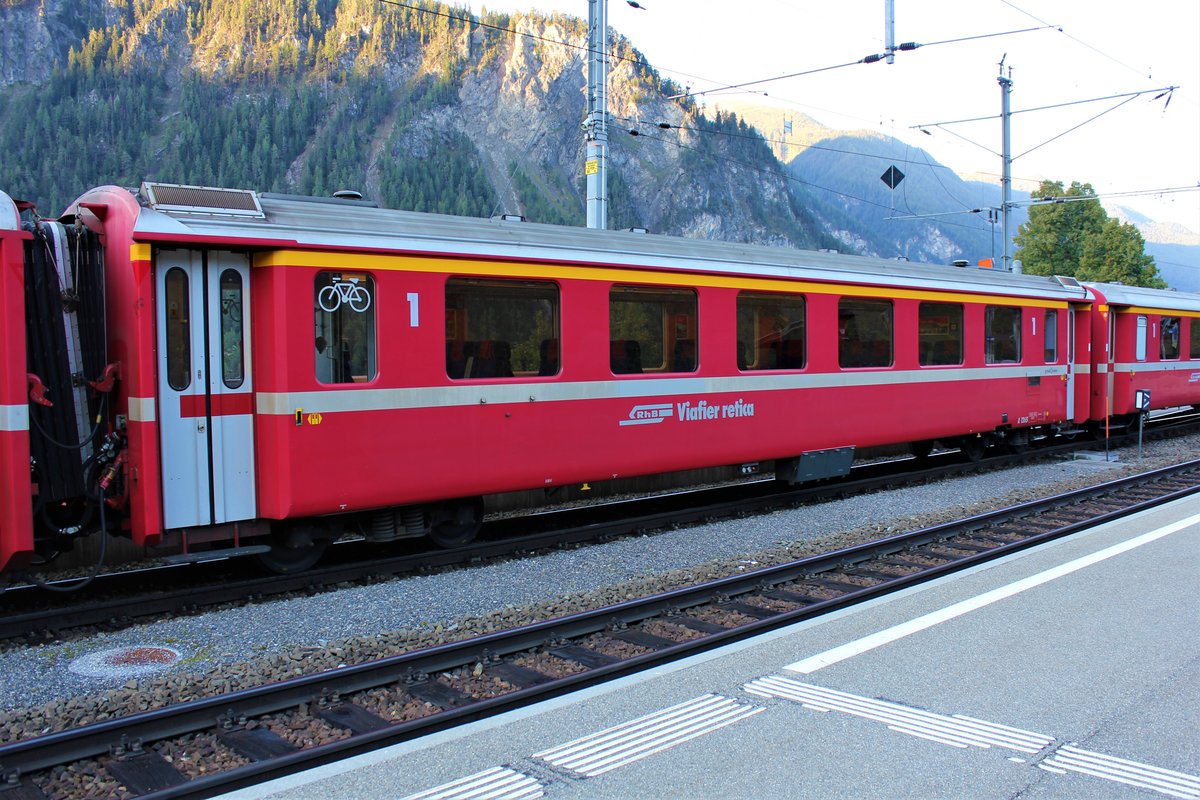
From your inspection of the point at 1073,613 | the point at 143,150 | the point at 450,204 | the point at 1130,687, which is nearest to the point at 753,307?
the point at 1073,613

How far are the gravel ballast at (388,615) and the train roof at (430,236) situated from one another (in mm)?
2697

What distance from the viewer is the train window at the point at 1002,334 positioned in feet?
45.8

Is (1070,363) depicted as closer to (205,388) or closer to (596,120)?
(596,120)

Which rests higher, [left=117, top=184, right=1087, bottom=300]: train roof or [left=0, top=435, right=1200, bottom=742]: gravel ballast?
[left=117, top=184, right=1087, bottom=300]: train roof

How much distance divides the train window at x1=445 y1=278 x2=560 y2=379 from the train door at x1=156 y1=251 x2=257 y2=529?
1706 mm

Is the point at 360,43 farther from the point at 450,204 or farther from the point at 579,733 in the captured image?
the point at 579,733

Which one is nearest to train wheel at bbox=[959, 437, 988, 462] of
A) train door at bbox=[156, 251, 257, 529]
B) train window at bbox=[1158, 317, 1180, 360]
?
train window at bbox=[1158, 317, 1180, 360]

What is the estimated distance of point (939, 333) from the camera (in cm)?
1308

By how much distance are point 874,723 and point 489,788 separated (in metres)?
1.91

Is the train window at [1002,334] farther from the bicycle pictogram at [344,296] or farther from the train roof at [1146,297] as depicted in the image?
the bicycle pictogram at [344,296]

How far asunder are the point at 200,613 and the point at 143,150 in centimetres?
11529

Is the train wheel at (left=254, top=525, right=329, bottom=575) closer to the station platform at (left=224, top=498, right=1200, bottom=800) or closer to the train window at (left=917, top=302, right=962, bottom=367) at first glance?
the station platform at (left=224, top=498, right=1200, bottom=800)

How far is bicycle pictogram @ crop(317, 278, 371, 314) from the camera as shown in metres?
7.36

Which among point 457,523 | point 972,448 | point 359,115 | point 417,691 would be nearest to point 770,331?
point 457,523
